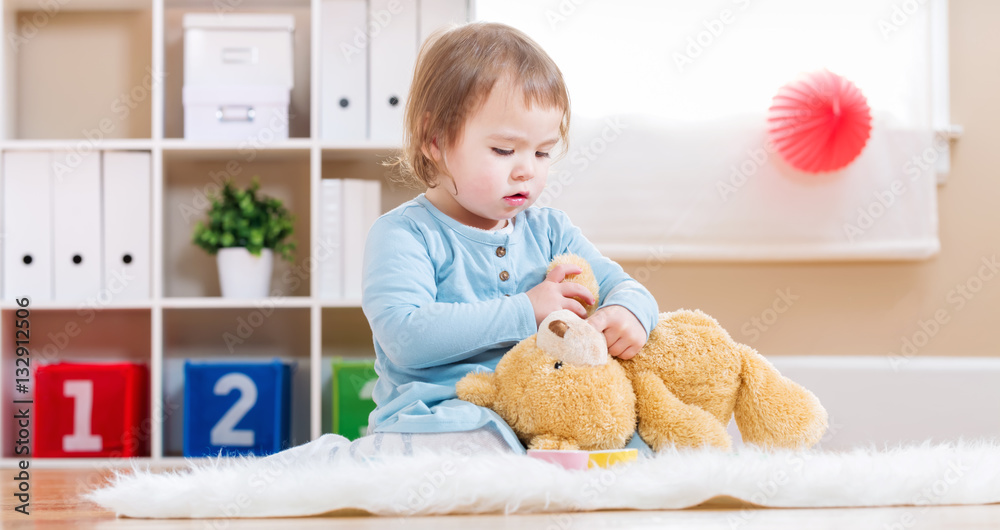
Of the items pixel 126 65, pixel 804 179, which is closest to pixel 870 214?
pixel 804 179

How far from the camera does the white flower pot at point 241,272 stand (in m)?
1.88

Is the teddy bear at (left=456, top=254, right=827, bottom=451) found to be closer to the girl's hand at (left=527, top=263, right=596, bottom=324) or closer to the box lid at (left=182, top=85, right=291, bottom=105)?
the girl's hand at (left=527, top=263, right=596, bottom=324)

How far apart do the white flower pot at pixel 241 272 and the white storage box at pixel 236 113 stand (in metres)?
0.25

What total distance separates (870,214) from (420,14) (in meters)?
1.15

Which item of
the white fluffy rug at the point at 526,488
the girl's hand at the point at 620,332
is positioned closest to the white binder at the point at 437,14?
the girl's hand at the point at 620,332

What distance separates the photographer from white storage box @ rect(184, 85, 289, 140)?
1859 millimetres

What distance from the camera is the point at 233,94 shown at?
186 centimetres

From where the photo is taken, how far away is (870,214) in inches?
78.5

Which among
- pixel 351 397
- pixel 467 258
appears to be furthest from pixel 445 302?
pixel 351 397

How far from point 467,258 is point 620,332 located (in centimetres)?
24

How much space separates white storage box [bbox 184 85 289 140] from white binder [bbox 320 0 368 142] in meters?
0.10

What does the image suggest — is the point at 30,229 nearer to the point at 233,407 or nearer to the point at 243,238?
the point at 243,238

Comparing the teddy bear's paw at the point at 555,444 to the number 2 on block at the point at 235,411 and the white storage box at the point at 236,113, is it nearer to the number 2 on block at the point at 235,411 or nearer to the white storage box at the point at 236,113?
the number 2 on block at the point at 235,411

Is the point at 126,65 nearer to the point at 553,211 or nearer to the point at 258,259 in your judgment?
the point at 258,259
